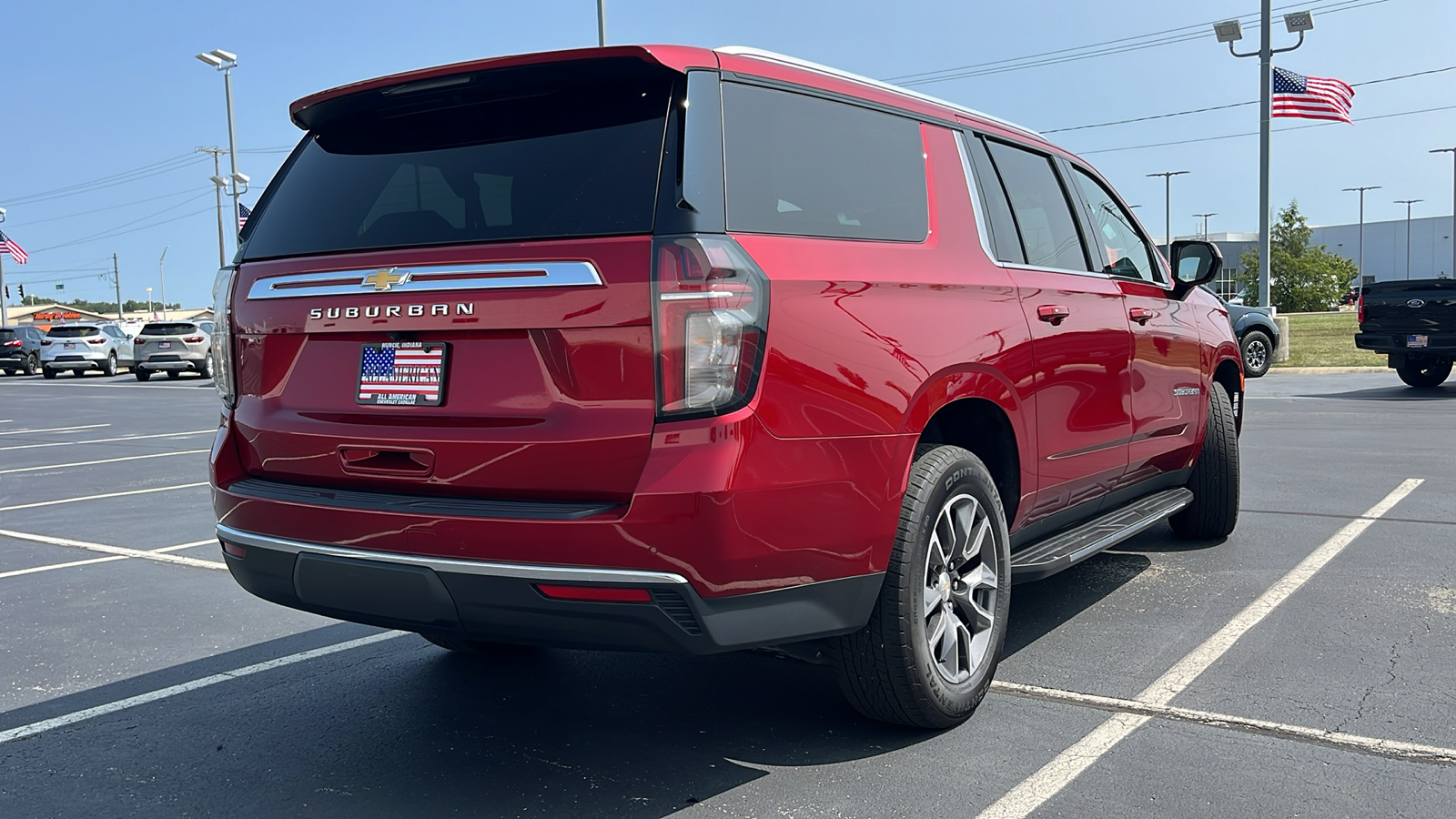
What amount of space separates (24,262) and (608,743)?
165ft

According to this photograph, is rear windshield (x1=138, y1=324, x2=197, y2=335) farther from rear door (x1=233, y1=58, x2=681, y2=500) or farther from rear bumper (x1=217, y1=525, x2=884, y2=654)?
rear bumper (x1=217, y1=525, x2=884, y2=654)

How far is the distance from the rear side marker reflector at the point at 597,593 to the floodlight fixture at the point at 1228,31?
74.7 ft

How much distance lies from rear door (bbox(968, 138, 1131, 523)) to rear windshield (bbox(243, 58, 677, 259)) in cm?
161

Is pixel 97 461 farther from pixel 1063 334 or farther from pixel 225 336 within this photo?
pixel 1063 334

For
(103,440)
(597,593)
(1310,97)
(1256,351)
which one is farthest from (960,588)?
(1310,97)

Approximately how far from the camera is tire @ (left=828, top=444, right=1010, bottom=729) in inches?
131

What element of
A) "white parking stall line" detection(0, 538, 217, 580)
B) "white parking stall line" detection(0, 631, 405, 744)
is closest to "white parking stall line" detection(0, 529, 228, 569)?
"white parking stall line" detection(0, 538, 217, 580)

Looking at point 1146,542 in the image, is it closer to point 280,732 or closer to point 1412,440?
point 280,732

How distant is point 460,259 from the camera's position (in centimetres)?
307

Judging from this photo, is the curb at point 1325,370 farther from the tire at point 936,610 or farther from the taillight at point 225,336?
the taillight at point 225,336

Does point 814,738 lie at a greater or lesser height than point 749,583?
lesser

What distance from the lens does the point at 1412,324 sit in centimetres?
1541

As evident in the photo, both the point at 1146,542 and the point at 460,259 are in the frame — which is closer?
the point at 460,259

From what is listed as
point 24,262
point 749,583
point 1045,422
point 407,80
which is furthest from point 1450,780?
point 24,262
